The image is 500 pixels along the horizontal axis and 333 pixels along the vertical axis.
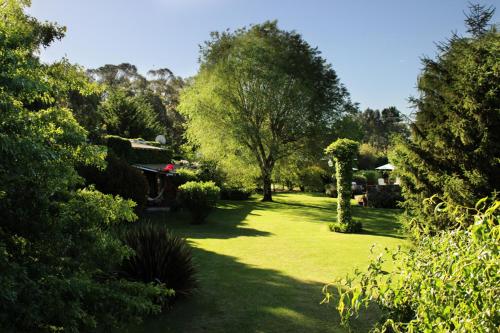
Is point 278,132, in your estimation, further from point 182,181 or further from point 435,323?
point 435,323

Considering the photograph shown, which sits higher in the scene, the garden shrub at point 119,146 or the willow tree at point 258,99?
the willow tree at point 258,99

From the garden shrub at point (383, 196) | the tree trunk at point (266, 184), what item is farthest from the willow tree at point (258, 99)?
the garden shrub at point (383, 196)

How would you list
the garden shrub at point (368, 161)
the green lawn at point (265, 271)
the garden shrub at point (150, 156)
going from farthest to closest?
the garden shrub at point (368, 161), the garden shrub at point (150, 156), the green lawn at point (265, 271)

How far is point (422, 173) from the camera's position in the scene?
892cm

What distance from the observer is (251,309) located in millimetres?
6844

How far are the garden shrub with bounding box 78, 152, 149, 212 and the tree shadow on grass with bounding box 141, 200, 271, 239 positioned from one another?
44.1 inches

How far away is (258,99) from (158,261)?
2258cm

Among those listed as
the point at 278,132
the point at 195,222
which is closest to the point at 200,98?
the point at 278,132

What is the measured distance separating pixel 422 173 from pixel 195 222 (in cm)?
1084

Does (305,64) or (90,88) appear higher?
(305,64)

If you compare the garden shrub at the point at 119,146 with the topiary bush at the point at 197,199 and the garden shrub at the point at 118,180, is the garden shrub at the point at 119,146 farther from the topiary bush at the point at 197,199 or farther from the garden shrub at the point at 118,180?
the garden shrub at the point at 118,180

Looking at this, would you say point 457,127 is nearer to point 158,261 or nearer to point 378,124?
point 158,261

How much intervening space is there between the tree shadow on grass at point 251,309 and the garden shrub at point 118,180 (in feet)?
22.5

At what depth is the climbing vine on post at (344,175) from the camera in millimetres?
15953
